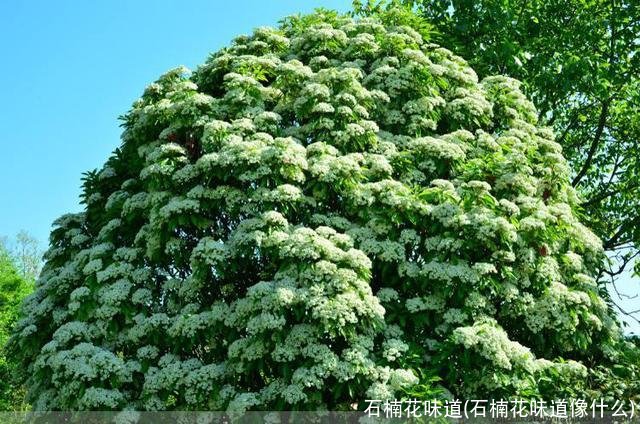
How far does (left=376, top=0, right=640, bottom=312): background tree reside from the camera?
12.4 meters

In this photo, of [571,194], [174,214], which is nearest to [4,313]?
[174,214]

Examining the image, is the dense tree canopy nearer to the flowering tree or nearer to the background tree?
the background tree

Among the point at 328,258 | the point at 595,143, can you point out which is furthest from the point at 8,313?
the point at 328,258

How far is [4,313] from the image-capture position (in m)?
24.0

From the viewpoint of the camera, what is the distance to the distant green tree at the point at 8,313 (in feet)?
59.1

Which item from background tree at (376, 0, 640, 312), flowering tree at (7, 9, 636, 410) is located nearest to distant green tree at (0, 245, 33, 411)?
flowering tree at (7, 9, 636, 410)

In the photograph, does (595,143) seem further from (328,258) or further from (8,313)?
(8,313)

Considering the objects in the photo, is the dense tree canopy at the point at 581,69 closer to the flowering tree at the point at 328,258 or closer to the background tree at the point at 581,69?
the background tree at the point at 581,69

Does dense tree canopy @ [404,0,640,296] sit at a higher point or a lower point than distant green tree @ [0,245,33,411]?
higher

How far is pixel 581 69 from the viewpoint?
12.0 meters

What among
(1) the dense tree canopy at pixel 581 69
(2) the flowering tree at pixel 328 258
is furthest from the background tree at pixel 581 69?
(2) the flowering tree at pixel 328 258

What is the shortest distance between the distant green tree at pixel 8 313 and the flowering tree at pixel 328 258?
360 inches

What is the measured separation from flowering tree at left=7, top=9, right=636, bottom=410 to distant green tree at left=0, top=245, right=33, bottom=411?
9.14 metres

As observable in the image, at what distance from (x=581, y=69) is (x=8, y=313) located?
66.4 feet
